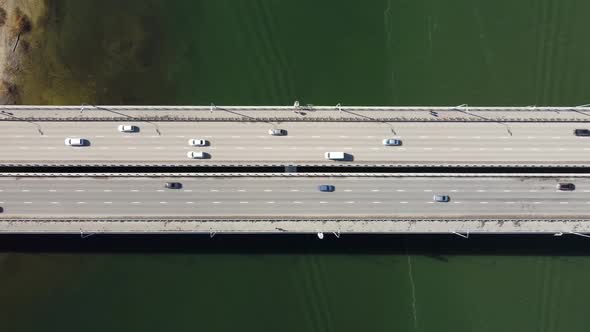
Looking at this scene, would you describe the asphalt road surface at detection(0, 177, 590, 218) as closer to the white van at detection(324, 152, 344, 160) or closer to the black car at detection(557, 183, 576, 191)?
the black car at detection(557, 183, 576, 191)

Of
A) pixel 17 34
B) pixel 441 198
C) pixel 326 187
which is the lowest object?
pixel 441 198

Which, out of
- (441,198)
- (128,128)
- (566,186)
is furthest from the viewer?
(128,128)

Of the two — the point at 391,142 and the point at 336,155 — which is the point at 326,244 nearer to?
the point at 336,155

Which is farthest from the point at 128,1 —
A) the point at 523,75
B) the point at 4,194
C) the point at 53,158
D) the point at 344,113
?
the point at 523,75

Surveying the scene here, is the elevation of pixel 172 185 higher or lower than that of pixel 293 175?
lower

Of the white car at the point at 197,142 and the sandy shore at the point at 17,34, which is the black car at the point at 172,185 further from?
the sandy shore at the point at 17,34

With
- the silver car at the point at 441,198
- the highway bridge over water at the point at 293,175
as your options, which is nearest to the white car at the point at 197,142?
the highway bridge over water at the point at 293,175

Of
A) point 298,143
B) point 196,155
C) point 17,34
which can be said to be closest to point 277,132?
point 298,143

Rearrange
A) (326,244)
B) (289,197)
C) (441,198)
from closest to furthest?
(441,198), (289,197), (326,244)
